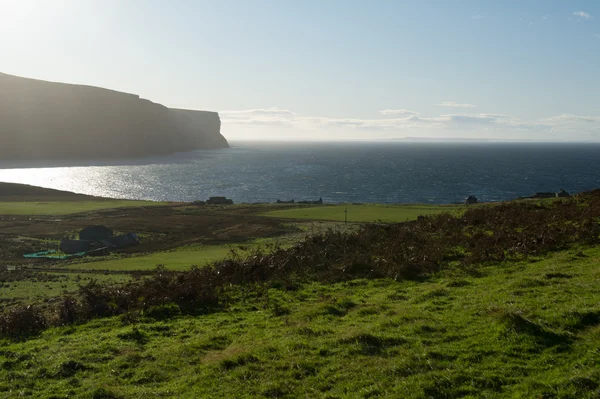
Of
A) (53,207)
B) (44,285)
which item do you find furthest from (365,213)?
(53,207)

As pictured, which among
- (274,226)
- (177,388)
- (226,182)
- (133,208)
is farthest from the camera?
(226,182)

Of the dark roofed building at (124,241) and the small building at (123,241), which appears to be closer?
the small building at (123,241)

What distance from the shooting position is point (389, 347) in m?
10.9

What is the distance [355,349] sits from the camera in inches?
428

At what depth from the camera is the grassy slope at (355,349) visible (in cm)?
898

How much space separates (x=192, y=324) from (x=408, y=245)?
39.4 ft

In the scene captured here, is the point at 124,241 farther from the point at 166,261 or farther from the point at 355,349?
the point at 355,349

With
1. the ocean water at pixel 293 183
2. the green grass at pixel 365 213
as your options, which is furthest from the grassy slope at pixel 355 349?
the ocean water at pixel 293 183

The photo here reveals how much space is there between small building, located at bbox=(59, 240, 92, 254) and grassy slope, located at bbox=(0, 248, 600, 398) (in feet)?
102

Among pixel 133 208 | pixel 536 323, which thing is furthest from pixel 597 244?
pixel 133 208

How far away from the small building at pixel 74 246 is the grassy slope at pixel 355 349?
3101cm

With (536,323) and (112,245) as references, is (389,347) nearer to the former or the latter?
(536,323)

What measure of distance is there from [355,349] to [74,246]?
4013 cm

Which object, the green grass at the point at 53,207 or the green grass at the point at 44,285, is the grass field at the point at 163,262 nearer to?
the green grass at the point at 44,285
